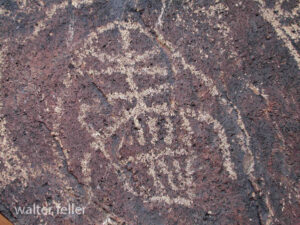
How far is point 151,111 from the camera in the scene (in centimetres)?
81

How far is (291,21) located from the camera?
0.76 m

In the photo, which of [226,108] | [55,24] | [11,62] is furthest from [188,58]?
[11,62]

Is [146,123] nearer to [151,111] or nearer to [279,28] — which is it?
[151,111]

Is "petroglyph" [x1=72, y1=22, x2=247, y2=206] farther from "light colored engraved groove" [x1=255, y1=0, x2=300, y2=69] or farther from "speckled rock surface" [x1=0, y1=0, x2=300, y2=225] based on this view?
"light colored engraved groove" [x1=255, y1=0, x2=300, y2=69]

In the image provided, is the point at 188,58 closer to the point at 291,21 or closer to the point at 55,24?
the point at 291,21

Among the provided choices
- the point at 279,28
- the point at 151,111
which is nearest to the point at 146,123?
the point at 151,111

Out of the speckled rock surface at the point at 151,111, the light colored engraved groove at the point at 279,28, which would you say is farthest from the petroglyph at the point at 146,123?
the light colored engraved groove at the point at 279,28

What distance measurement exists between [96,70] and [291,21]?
1.62ft

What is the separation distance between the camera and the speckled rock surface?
2.53 feet

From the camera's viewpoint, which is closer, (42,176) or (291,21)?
(291,21)

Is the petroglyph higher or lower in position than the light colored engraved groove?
lower

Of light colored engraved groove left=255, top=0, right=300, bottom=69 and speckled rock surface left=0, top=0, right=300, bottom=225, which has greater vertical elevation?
light colored engraved groove left=255, top=0, right=300, bottom=69

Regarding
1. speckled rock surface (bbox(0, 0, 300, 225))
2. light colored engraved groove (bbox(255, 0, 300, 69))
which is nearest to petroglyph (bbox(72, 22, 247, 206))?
speckled rock surface (bbox(0, 0, 300, 225))

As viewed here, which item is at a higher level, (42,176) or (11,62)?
(11,62)
